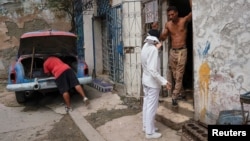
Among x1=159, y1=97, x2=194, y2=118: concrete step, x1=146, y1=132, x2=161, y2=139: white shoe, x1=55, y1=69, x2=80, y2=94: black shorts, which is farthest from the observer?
x1=55, y1=69, x2=80, y2=94: black shorts

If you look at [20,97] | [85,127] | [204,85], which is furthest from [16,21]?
[204,85]

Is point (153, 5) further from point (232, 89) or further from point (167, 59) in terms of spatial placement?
point (232, 89)

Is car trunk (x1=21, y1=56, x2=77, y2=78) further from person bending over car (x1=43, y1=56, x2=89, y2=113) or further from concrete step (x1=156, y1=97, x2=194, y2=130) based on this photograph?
concrete step (x1=156, y1=97, x2=194, y2=130)

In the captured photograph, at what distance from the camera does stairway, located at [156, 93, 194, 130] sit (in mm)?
5503

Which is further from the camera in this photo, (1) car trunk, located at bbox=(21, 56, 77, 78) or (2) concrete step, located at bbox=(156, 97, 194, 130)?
(1) car trunk, located at bbox=(21, 56, 77, 78)

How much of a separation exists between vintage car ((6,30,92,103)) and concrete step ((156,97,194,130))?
2631 mm

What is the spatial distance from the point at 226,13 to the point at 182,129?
1920 millimetres

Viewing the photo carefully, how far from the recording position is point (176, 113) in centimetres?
594

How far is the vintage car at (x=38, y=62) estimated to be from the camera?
779cm

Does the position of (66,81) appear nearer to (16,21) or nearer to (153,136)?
(153,136)

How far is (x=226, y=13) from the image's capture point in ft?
15.0

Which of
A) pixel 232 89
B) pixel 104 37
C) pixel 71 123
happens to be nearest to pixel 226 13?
pixel 232 89

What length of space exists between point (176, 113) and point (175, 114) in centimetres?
6

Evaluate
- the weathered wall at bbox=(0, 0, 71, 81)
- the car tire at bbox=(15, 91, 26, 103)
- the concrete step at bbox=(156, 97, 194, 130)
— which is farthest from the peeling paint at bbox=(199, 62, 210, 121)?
the weathered wall at bbox=(0, 0, 71, 81)
